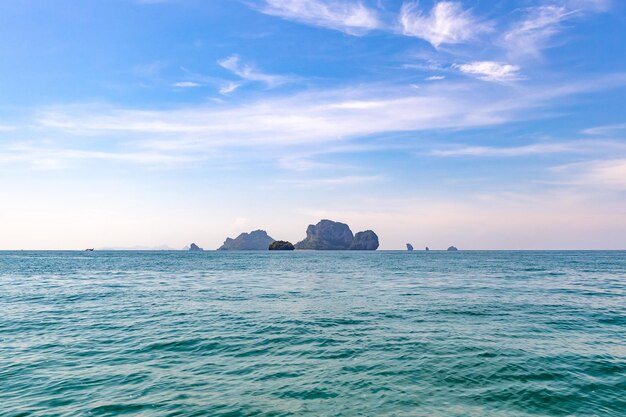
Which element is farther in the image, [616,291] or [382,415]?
[616,291]

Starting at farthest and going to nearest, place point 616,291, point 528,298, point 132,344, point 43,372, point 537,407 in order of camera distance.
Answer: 1. point 616,291
2. point 528,298
3. point 132,344
4. point 43,372
5. point 537,407

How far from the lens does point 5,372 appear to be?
18.0 m

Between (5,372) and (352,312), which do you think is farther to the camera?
(352,312)

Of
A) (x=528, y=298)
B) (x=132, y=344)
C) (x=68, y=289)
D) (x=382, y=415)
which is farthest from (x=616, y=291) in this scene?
(x=68, y=289)

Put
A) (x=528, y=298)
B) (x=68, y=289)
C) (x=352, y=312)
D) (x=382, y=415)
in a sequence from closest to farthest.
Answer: (x=382, y=415) → (x=352, y=312) → (x=528, y=298) → (x=68, y=289)

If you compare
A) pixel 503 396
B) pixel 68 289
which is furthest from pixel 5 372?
pixel 68 289

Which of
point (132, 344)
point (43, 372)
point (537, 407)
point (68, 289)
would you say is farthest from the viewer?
point (68, 289)

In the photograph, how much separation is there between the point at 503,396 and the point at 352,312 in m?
18.6

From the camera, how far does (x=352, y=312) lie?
32969 mm

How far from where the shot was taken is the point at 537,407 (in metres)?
14.1

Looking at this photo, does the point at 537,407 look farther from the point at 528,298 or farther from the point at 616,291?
the point at 616,291

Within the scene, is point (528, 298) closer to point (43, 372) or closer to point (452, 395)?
point (452, 395)

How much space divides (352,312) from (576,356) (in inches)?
647

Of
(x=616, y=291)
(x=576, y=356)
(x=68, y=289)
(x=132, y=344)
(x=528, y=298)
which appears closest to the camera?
(x=576, y=356)
